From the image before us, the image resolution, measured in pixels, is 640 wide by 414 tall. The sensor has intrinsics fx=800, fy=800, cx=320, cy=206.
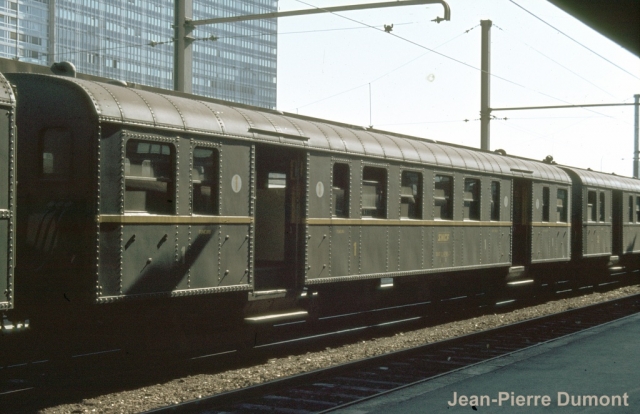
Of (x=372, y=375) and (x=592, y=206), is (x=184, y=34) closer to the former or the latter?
(x=372, y=375)

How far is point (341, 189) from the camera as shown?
480 inches

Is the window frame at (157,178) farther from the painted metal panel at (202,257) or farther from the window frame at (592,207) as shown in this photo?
the window frame at (592,207)

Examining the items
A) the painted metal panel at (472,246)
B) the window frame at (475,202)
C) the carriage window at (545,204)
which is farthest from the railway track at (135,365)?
the carriage window at (545,204)

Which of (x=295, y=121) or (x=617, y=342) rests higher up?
(x=295, y=121)

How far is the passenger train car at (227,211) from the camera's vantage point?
320 inches

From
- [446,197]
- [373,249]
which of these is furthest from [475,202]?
[373,249]

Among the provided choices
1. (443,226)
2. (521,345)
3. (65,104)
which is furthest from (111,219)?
(443,226)

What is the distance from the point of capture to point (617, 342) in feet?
36.4

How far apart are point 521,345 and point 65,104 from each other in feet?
24.4

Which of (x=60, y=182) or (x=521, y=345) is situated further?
(x=521, y=345)

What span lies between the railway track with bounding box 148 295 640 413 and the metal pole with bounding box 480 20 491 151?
9830 mm

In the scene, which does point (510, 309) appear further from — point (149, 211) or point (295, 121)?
point (149, 211)

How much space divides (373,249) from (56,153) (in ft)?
19.1

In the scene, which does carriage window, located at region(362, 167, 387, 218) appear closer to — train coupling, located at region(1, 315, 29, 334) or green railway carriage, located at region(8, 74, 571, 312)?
green railway carriage, located at region(8, 74, 571, 312)
